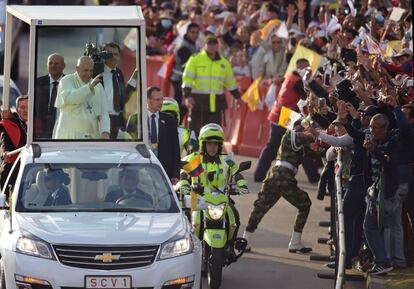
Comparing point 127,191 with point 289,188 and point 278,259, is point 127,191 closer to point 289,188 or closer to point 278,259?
point 278,259

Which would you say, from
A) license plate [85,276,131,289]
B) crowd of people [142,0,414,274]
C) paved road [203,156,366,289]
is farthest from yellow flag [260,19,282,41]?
license plate [85,276,131,289]

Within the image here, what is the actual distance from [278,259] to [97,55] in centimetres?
329

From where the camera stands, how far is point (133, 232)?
13.9 meters

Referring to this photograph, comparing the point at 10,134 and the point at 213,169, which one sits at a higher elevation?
the point at 10,134

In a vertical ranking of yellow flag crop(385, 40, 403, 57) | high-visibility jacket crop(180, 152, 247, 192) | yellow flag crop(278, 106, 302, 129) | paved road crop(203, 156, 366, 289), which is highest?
yellow flag crop(385, 40, 403, 57)

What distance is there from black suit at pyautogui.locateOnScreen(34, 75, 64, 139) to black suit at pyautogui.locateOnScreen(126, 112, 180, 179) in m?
1.72

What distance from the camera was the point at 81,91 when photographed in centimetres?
1683

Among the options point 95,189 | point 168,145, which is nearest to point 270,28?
point 168,145

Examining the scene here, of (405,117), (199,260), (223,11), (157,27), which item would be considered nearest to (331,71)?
(405,117)

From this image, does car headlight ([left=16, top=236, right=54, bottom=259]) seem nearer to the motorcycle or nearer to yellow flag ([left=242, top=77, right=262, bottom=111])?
the motorcycle

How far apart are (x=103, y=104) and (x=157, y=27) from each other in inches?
691

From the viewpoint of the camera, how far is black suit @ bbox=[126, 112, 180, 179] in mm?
17984

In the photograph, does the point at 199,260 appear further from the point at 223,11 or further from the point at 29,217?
the point at 223,11

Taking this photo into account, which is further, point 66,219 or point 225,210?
point 225,210
